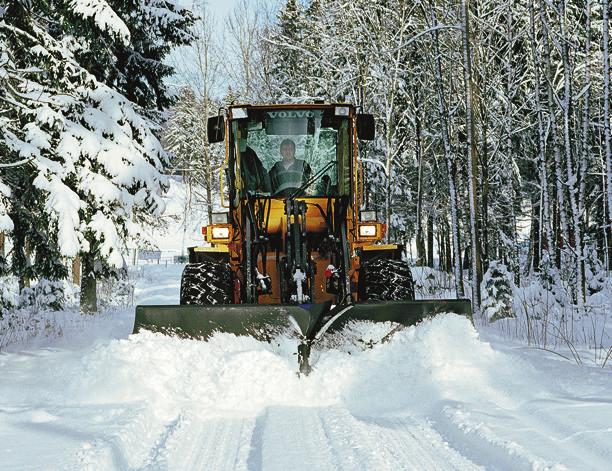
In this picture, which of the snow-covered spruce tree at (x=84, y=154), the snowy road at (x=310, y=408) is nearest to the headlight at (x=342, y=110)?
the snowy road at (x=310, y=408)

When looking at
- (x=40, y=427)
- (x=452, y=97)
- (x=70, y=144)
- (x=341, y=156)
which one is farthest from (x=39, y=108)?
(x=452, y=97)

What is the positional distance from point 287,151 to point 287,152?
11 mm

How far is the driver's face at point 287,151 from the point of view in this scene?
6.89 m

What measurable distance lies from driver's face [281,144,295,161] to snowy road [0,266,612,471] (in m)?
2.47

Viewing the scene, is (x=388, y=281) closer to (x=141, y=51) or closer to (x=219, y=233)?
(x=219, y=233)

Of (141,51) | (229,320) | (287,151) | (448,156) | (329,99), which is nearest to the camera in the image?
(229,320)

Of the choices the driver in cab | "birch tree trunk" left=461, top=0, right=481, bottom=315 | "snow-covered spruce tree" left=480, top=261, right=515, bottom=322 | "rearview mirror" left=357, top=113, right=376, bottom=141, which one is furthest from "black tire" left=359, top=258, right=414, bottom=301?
"birch tree trunk" left=461, top=0, right=481, bottom=315

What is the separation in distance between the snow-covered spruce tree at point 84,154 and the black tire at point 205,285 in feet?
11.0

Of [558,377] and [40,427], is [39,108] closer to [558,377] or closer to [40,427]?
[40,427]

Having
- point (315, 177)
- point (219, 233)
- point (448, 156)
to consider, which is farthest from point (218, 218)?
point (448, 156)

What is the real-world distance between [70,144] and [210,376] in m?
7.06

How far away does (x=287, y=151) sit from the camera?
6.89m

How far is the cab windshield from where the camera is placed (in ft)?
22.6

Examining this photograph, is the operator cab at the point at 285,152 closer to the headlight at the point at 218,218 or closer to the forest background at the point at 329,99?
the headlight at the point at 218,218
